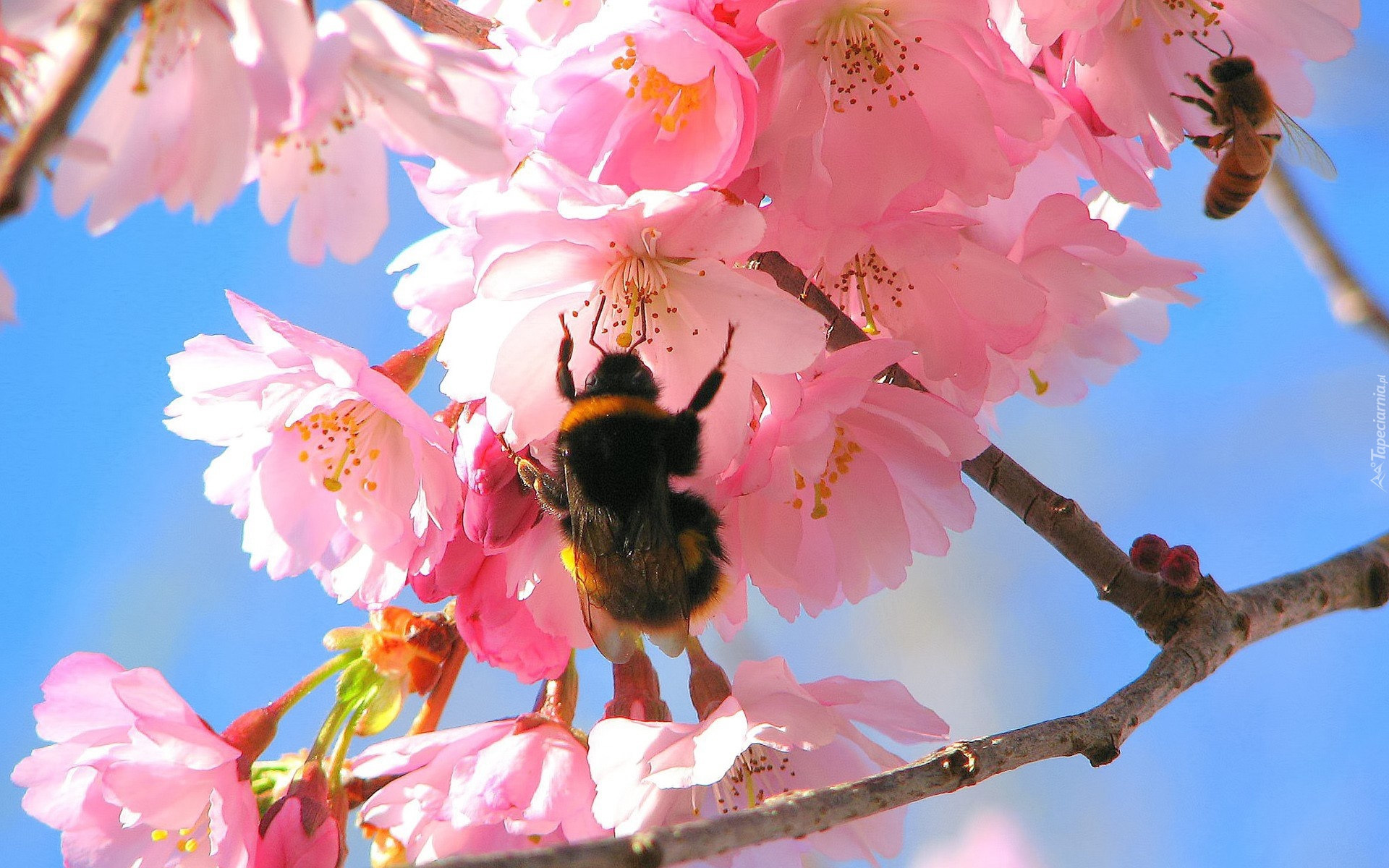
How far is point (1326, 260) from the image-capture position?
1.85 metres

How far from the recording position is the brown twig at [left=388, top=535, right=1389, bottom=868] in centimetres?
61

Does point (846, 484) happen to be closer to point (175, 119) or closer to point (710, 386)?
point (710, 386)

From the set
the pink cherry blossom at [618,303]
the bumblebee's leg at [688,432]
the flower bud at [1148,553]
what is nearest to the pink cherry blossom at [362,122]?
the pink cherry blossom at [618,303]

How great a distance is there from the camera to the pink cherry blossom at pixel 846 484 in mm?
1014

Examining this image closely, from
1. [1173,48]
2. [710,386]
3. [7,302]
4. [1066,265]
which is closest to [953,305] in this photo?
[1066,265]

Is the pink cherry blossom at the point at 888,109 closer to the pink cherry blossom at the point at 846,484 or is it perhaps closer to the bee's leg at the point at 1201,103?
the pink cherry blossom at the point at 846,484

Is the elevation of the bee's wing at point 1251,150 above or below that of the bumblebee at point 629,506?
above

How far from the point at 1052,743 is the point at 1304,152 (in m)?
1.05

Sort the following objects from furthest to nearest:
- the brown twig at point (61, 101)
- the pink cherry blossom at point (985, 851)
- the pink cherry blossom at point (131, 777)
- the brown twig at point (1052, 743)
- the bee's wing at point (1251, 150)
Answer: the pink cherry blossom at point (985, 851)
the bee's wing at point (1251, 150)
the pink cherry blossom at point (131, 777)
the brown twig at point (1052, 743)
the brown twig at point (61, 101)

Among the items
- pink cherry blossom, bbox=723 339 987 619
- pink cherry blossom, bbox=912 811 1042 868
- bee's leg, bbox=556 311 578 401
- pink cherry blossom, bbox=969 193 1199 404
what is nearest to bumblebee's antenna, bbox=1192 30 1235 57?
pink cherry blossom, bbox=969 193 1199 404

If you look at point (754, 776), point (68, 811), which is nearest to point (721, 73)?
point (754, 776)

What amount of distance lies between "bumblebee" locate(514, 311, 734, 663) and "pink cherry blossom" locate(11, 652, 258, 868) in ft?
1.31

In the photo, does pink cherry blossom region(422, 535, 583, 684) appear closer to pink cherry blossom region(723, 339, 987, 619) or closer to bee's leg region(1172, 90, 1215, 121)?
pink cherry blossom region(723, 339, 987, 619)

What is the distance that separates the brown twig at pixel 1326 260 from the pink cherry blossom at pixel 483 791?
143 centimetres
